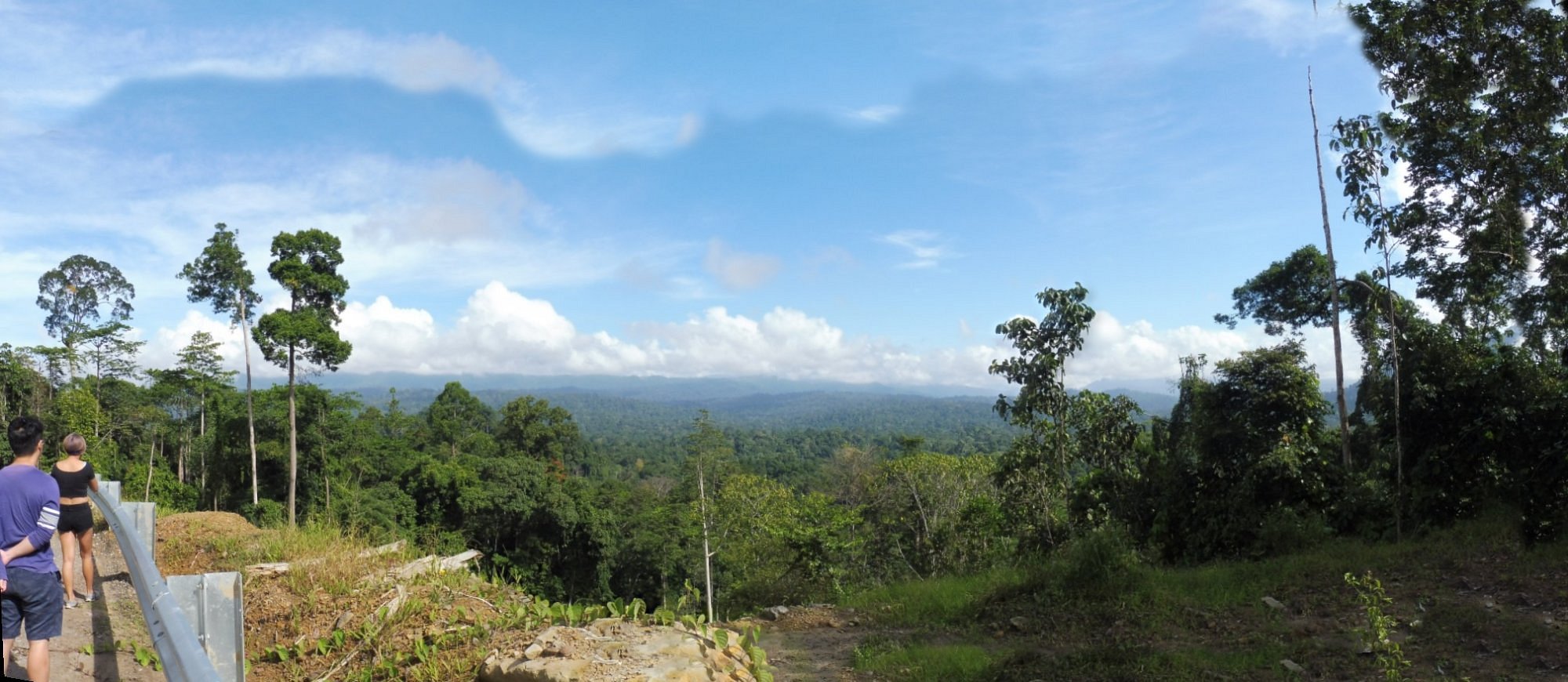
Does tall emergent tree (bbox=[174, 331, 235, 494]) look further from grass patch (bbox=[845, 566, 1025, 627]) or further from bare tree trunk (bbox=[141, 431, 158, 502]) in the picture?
grass patch (bbox=[845, 566, 1025, 627])

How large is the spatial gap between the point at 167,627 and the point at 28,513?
236 centimetres

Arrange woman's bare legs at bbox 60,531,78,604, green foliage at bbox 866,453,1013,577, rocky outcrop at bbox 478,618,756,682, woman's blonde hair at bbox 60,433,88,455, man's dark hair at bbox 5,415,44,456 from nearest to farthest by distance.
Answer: rocky outcrop at bbox 478,618,756,682
man's dark hair at bbox 5,415,44,456
woman's bare legs at bbox 60,531,78,604
woman's blonde hair at bbox 60,433,88,455
green foliage at bbox 866,453,1013,577

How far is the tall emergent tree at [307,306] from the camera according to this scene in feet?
63.2

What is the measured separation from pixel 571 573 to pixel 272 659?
87.0 ft

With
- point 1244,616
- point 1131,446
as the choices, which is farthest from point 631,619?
point 1131,446

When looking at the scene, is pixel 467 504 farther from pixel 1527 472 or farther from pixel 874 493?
pixel 1527 472

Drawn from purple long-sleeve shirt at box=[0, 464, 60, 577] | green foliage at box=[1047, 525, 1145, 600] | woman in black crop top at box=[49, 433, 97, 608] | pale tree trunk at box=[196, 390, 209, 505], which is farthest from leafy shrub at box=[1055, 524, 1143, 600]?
pale tree trunk at box=[196, 390, 209, 505]

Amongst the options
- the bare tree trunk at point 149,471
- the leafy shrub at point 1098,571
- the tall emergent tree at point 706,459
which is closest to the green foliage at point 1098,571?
the leafy shrub at point 1098,571

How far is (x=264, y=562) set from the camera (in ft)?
17.6

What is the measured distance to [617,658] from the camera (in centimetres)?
334

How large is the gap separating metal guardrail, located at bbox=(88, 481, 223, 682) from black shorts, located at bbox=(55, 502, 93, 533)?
6.34 feet

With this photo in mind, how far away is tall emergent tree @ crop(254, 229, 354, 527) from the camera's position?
19250mm

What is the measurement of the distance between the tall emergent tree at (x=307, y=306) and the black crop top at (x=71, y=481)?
16.1m

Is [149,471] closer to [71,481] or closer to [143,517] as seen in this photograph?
[71,481]
